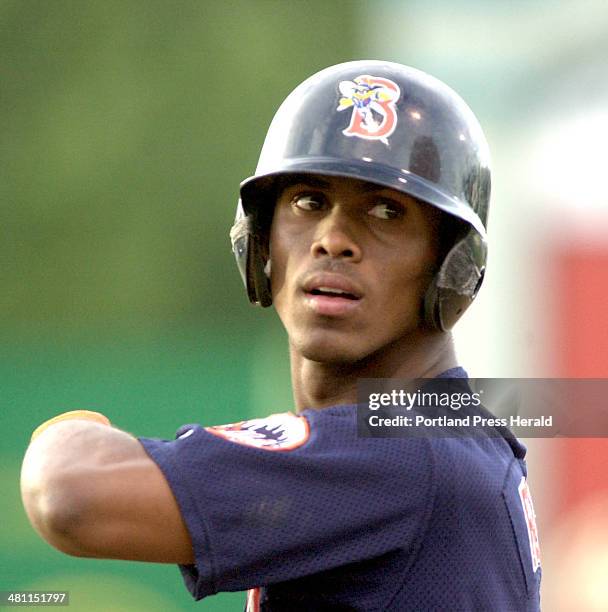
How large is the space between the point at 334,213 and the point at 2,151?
1328 centimetres

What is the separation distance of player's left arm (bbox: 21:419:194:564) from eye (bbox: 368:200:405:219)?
72cm

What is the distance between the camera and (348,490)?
229 cm

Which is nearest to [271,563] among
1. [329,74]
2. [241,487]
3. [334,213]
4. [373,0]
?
[241,487]

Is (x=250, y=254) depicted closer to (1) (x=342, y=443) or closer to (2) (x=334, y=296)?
(2) (x=334, y=296)

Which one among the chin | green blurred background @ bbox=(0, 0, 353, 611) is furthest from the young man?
green blurred background @ bbox=(0, 0, 353, 611)

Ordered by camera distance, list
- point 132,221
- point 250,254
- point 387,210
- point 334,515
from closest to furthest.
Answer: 1. point 334,515
2. point 387,210
3. point 250,254
4. point 132,221

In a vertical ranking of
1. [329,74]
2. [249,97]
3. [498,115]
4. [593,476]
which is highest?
[249,97]

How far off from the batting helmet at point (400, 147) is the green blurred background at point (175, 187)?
5213mm

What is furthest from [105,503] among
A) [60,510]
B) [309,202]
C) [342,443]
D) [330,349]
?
[309,202]

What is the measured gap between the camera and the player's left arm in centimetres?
215

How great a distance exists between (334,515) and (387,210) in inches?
27.0

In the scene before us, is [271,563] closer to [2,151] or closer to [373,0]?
[2,151]

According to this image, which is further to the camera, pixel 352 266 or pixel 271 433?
pixel 352 266

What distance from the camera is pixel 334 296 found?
2.61 meters
